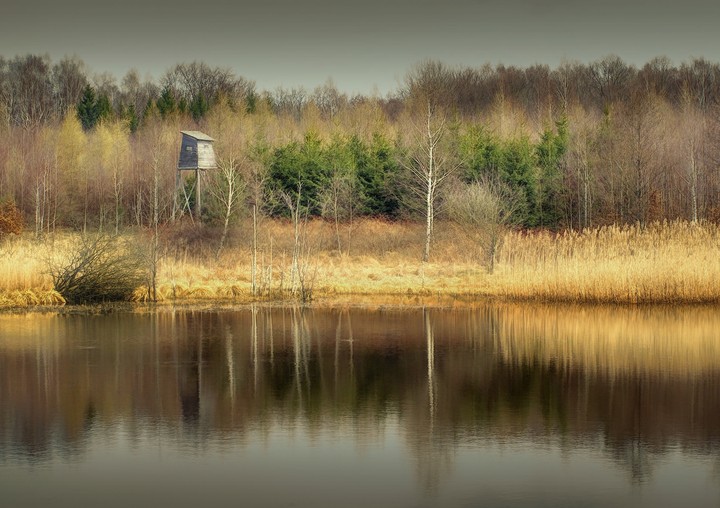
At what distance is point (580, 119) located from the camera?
2702 inches

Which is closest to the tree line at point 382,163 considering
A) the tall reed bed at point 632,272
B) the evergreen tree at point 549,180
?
the evergreen tree at point 549,180

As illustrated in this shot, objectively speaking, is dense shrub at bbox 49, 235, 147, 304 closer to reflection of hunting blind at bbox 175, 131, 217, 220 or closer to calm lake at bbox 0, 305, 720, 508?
calm lake at bbox 0, 305, 720, 508

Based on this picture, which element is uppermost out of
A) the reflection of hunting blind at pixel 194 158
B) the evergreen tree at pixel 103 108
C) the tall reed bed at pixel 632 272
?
the evergreen tree at pixel 103 108

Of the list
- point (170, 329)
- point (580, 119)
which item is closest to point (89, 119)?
point (580, 119)

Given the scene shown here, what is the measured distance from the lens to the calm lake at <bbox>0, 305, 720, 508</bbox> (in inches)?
400

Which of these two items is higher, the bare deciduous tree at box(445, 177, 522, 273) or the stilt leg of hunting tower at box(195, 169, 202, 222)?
the stilt leg of hunting tower at box(195, 169, 202, 222)

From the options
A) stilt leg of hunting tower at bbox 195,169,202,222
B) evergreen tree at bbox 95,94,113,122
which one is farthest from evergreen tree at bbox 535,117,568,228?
evergreen tree at bbox 95,94,113,122

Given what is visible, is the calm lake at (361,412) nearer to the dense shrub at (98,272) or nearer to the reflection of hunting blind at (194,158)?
the dense shrub at (98,272)

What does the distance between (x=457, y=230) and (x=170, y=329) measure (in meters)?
23.1

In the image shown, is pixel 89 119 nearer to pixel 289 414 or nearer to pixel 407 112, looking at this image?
pixel 407 112

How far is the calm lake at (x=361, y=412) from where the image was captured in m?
10.2

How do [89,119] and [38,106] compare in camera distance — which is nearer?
[89,119]

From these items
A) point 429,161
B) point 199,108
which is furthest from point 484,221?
point 199,108

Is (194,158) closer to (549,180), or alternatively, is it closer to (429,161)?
(429,161)
